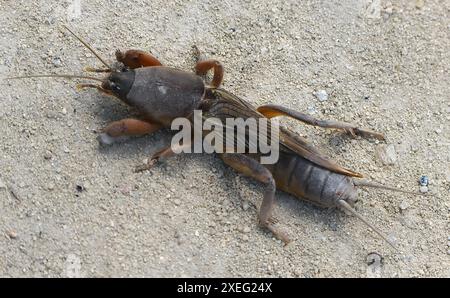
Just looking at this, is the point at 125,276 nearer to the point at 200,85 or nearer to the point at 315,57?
the point at 200,85

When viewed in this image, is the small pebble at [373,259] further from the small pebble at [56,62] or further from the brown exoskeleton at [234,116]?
the small pebble at [56,62]

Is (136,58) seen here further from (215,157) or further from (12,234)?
(12,234)

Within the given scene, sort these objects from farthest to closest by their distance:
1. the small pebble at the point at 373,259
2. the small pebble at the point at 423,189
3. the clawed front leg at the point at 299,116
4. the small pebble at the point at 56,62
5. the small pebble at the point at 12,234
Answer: the small pebble at the point at 56,62, the small pebble at the point at 423,189, the clawed front leg at the point at 299,116, the small pebble at the point at 373,259, the small pebble at the point at 12,234

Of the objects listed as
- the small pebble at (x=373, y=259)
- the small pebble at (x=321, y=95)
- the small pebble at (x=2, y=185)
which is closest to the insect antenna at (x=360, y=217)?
the small pebble at (x=373, y=259)

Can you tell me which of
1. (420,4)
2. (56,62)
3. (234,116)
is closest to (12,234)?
(56,62)

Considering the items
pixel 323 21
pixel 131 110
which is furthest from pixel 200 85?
pixel 323 21
